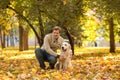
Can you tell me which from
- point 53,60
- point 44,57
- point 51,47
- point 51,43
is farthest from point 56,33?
point 44,57

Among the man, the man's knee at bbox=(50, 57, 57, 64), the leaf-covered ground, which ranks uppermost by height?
the man

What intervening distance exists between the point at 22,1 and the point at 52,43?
1053 centimetres

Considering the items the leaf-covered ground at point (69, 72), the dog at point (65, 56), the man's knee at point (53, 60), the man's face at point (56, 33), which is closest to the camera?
the leaf-covered ground at point (69, 72)

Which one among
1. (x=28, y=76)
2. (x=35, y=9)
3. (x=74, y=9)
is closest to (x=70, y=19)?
(x=74, y=9)

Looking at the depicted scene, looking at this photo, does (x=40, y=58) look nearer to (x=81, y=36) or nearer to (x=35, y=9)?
(x=35, y=9)

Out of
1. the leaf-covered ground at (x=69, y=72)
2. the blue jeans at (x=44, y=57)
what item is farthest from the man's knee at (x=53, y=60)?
the leaf-covered ground at (x=69, y=72)

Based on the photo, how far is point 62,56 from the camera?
1077 cm

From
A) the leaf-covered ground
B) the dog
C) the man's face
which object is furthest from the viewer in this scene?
the man's face

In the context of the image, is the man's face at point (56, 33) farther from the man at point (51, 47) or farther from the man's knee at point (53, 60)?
the man's knee at point (53, 60)

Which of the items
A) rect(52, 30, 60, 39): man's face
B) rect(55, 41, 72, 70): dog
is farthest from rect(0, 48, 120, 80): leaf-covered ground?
rect(52, 30, 60, 39): man's face

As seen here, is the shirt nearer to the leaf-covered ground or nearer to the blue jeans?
the blue jeans

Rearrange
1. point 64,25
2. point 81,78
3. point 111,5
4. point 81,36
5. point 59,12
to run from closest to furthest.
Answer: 1. point 81,78
2. point 111,5
3. point 59,12
4. point 64,25
5. point 81,36

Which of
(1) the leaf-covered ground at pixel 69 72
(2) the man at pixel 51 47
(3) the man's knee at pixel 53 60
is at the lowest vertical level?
(1) the leaf-covered ground at pixel 69 72

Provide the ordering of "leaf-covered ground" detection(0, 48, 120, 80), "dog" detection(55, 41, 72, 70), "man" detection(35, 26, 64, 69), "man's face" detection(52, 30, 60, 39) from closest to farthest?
"leaf-covered ground" detection(0, 48, 120, 80)
"dog" detection(55, 41, 72, 70)
"man's face" detection(52, 30, 60, 39)
"man" detection(35, 26, 64, 69)
